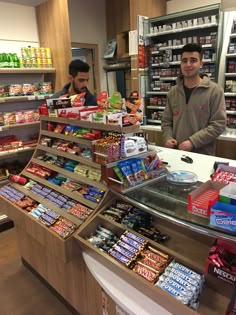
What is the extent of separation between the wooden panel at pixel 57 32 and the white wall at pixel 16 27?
0.11m

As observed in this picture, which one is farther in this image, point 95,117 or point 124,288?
point 95,117

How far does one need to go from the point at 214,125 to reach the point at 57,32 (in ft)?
8.01

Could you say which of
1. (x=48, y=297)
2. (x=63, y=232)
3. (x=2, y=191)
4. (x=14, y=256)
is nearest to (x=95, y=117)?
(x=63, y=232)

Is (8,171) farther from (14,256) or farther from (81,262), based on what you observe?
(81,262)

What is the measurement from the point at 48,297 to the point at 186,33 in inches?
159

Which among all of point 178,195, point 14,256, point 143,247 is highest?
point 178,195

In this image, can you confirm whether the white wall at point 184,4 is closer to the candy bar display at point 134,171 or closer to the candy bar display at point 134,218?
the candy bar display at point 134,171

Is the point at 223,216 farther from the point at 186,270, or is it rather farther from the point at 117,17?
the point at 117,17

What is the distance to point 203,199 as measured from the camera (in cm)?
112

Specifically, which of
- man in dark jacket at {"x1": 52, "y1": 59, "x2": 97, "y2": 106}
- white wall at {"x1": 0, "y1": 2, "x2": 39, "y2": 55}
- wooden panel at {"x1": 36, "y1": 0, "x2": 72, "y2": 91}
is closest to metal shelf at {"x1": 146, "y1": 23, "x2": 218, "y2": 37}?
wooden panel at {"x1": 36, "y1": 0, "x2": 72, "y2": 91}

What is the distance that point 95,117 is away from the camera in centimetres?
171

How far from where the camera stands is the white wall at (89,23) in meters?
5.15

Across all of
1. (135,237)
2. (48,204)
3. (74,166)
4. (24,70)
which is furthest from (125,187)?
(24,70)

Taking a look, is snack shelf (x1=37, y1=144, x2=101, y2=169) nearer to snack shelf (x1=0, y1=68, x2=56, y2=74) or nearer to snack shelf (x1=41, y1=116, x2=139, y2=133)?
snack shelf (x1=41, y1=116, x2=139, y2=133)
